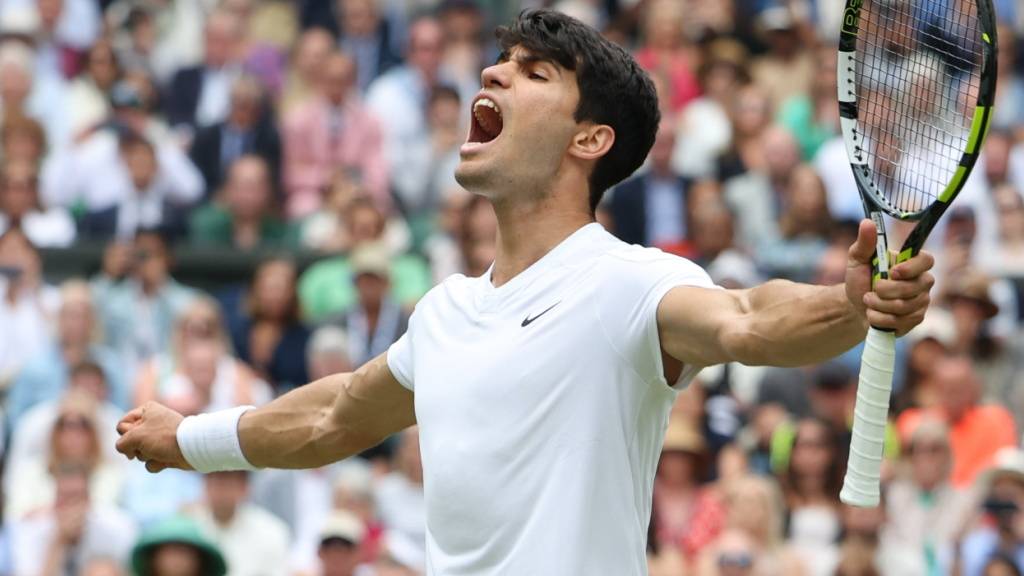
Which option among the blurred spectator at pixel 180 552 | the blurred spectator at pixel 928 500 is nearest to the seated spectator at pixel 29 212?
the blurred spectator at pixel 180 552

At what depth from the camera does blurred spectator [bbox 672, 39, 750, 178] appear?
12555 millimetres

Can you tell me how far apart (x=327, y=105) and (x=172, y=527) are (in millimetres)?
→ 5745

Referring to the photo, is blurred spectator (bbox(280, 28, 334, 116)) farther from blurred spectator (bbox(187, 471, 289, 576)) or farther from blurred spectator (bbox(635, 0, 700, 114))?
Answer: blurred spectator (bbox(187, 471, 289, 576))

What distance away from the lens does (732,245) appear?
11.2 metres

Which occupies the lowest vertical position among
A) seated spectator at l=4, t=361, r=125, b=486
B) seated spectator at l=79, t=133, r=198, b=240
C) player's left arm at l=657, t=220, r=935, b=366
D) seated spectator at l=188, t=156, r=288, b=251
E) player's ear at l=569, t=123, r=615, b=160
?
player's left arm at l=657, t=220, r=935, b=366

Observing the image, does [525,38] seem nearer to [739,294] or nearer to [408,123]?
[739,294]

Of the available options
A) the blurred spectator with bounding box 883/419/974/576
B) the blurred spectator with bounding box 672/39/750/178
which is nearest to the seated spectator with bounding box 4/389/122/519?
the blurred spectator with bounding box 883/419/974/576

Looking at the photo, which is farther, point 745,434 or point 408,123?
point 408,123

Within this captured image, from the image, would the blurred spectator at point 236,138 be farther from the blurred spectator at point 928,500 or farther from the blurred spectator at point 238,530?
the blurred spectator at point 928,500

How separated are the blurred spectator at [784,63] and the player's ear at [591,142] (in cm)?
881

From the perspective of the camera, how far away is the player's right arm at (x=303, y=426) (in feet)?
16.3

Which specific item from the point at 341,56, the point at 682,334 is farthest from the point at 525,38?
the point at 341,56

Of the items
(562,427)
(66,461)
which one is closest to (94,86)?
(66,461)

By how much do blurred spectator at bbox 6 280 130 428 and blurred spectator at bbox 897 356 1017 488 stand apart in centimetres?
389
